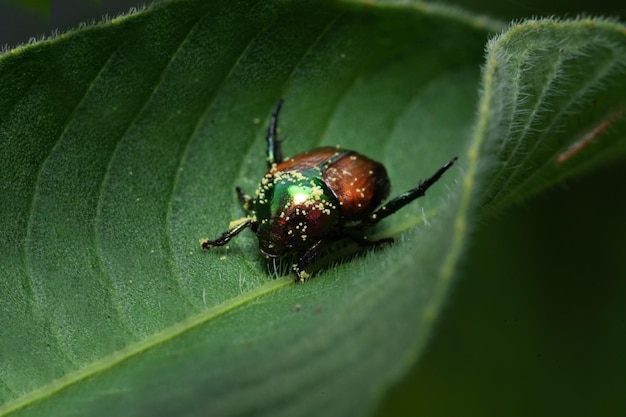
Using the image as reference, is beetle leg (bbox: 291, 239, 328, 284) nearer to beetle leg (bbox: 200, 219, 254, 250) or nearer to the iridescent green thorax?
the iridescent green thorax

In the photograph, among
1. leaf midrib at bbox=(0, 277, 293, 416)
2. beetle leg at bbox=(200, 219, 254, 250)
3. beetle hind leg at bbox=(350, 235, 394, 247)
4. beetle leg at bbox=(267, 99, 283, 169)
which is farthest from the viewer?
beetle leg at bbox=(267, 99, 283, 169)

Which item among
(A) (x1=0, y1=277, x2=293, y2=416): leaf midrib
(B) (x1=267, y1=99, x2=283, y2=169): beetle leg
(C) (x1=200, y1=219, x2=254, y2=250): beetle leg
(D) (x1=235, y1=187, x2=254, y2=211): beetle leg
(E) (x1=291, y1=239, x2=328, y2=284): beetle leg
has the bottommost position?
(E) (x1=291, y1=239, x2=328, y2=284): beetle leg

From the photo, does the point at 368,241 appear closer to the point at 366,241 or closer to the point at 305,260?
the point at 366,241

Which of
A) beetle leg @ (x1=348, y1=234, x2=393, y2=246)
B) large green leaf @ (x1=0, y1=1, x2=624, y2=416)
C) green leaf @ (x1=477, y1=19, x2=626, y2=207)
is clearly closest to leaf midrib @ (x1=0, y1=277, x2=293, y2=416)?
large green leaf @ (x1=0, y1=1, x2=624, y2=416)

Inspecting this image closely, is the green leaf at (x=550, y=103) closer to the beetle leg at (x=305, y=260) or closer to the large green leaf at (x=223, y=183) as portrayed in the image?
the large green leaf at (x=223, y=183)

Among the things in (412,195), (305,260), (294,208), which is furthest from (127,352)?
(412,195)

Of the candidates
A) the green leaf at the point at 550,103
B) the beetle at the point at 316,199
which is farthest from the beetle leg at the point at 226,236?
the green leaf at the point at 550,103

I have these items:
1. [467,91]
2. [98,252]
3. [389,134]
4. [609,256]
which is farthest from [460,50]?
[98,252]

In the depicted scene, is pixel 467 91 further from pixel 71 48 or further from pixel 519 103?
pixel 71 48

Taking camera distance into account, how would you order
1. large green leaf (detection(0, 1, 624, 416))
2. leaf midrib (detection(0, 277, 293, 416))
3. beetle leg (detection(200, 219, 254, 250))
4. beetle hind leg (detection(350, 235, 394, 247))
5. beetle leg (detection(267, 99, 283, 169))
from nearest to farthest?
large green leaf (detection(0, 1, 624, 416)) < leaf midrib (detection(0, 277, 293, 416)) < beetle leg (detection(200, 219, 254, 250)) < beetle hind leg (detection(350, 235, 394, 247)) < beetle leg (detection(267, 99, 283, 169))
